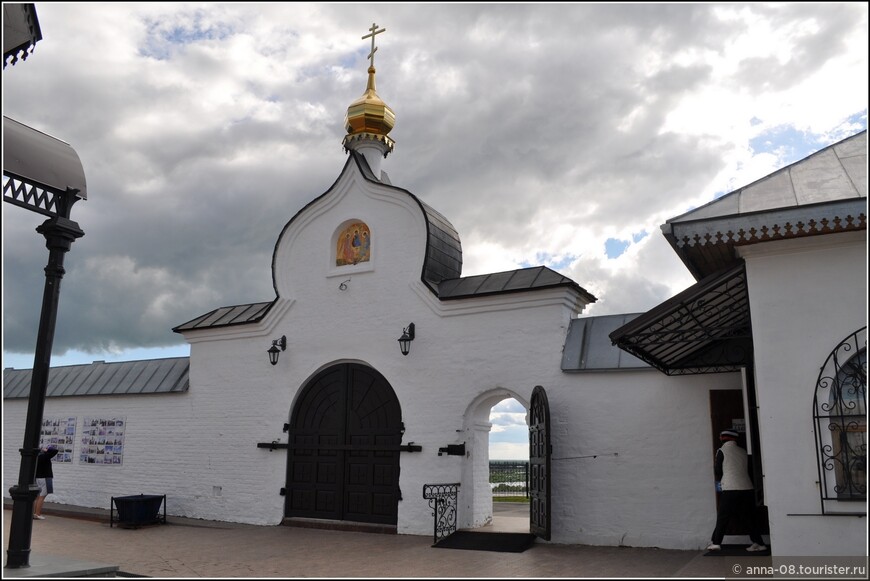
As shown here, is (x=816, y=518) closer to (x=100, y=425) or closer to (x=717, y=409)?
(x=717, y=409)

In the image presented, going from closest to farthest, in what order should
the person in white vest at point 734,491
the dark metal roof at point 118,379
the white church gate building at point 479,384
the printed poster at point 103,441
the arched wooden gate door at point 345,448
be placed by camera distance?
the white church gate building at point 479,384 < the person in white vest at point 734,491 < the arched wooden gate door at point 345,448 < the dark metal roof at point 118,379 < the printed poster at point 103,441

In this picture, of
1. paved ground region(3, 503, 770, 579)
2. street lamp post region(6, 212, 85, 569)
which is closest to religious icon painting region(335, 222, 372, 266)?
paved ground region(3, 503, 770, 579)

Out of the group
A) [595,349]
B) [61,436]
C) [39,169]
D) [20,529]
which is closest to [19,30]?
[39,169]

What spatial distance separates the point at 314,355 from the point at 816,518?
805 centimetres

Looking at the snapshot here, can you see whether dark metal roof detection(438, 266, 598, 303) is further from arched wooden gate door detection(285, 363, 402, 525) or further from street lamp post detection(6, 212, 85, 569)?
street lamp post detection(6, 212, 85, 569)

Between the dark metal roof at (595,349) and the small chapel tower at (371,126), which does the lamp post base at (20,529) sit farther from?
the small chapel tower at (371,126)

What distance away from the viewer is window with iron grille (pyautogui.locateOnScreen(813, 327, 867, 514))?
6195 mm

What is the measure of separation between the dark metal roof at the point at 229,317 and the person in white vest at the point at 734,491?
8046mm

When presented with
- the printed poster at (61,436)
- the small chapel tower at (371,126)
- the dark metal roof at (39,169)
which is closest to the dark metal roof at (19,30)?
the dark metal roof at (39,169)

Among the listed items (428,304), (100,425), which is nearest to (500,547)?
(428,304)

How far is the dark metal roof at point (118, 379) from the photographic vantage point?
1386cm

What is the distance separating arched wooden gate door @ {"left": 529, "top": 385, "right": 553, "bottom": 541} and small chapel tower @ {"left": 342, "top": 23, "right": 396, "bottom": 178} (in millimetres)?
6139

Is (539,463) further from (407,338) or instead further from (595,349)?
(407,338)

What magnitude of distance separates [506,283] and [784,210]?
4902mm
